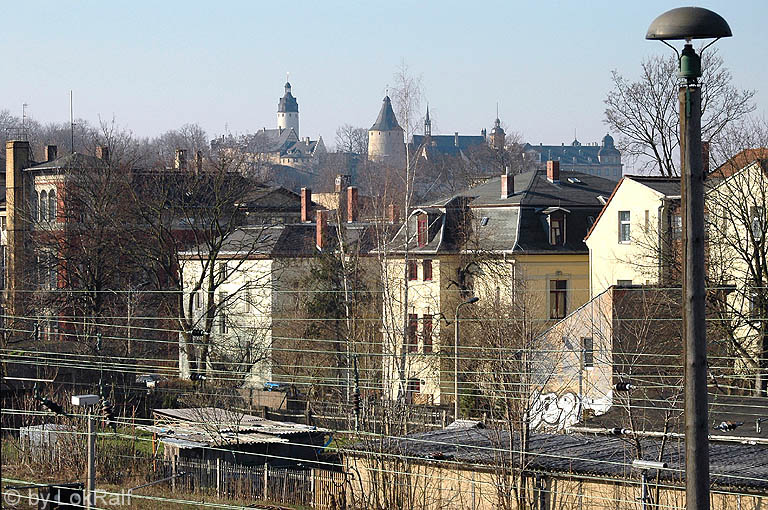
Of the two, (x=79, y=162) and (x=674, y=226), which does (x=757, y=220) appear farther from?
(x=79, y=162)

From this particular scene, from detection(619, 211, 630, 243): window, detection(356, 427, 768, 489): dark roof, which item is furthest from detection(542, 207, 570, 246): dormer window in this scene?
detection(356, 427, 768, 489): dark roof

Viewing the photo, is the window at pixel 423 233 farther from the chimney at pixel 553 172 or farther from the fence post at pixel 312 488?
the fence post at pixel 312 488

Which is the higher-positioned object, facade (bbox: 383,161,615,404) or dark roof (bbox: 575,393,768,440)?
facade (bbox: 383,161,615,404)

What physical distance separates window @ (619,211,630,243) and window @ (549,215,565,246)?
14.9 ft

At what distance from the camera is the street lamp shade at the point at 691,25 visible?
5816 millimetres

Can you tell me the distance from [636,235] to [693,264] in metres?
34.7

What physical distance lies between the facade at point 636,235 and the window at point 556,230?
2.17m

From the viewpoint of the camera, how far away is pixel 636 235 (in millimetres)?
39781

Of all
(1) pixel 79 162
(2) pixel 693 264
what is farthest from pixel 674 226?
(2) pixel 693 264

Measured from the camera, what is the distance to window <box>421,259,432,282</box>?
45.2 meters

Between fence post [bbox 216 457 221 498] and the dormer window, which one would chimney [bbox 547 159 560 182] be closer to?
the dormer window

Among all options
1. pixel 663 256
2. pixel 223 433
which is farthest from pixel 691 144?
pixel 663 256

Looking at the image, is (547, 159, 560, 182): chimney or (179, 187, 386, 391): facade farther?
(547, 159, 560, 182): chimney

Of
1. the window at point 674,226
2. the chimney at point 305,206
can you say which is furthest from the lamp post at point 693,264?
the chimney at point 305,206
